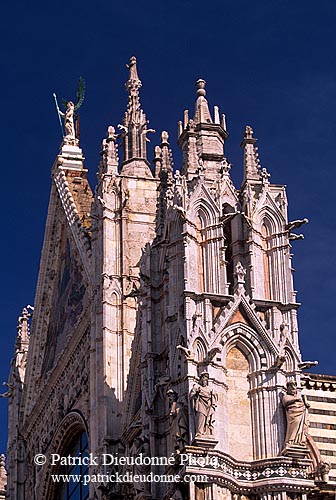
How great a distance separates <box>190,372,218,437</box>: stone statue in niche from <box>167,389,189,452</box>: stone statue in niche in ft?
0.94

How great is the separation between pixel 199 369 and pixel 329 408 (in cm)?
623

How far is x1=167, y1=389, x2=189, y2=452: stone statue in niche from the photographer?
2888 centimetres

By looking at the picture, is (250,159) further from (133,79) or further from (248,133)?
(133,79)

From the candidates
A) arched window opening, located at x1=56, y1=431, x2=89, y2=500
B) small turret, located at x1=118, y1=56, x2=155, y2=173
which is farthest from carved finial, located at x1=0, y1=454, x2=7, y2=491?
small turret, located at x1=118, y1=56, x2=155, y2=173

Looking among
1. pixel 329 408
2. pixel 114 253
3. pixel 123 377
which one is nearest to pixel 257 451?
pixel 329 408

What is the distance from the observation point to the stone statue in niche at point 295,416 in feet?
96.9

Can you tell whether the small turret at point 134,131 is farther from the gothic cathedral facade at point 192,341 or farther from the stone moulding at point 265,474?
the stone moulding at point 265,474

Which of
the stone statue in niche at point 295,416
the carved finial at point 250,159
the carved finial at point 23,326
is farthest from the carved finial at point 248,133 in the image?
the carved finial at point 23,326

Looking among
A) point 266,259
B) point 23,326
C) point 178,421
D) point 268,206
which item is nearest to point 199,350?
point 178,421

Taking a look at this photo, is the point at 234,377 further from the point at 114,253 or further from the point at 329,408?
the point at 114,253

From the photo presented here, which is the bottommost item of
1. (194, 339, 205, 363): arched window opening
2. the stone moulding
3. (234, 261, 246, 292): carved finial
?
the stone moulding

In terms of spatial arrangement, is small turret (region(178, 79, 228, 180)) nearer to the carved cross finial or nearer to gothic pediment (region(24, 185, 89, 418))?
the carved cross finial

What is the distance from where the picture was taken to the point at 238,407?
30.1 m

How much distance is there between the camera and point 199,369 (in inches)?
1165
